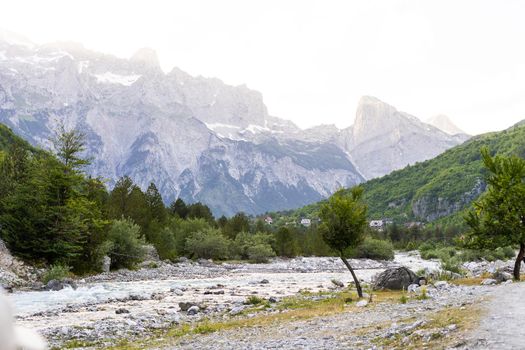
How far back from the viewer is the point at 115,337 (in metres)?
21.3

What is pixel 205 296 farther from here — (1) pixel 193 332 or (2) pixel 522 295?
(2) pixel 522 295

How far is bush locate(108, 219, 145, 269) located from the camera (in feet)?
207

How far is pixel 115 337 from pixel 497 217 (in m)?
28.3

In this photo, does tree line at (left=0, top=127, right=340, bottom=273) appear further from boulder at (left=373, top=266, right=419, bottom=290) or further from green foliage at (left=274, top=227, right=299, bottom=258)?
green foliage at (left=274, top=227, right=299, bottom=258)

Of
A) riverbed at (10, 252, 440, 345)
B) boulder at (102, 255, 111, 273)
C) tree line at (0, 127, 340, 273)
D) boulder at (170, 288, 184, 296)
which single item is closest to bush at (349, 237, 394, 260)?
tree line at (0, 127, 340, 273)

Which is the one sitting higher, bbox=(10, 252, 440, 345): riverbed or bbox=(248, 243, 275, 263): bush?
bbox=(248, 243, 275, 263): bush

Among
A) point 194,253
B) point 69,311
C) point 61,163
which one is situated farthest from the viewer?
point 194,253

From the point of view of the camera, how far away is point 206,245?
317 ft

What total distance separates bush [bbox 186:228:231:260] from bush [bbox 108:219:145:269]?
104 ft

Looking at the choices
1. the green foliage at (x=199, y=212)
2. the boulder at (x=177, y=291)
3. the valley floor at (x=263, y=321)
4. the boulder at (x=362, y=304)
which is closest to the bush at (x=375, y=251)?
the green foliage at (x=199, y=212)

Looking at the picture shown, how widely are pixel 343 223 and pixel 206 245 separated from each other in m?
66.9

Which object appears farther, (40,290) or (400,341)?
(40,290)

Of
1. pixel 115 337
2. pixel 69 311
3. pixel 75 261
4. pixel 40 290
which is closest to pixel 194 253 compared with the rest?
pixel 75 261

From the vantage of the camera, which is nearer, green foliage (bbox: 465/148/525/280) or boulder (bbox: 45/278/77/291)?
green foliage (bbox: 465/148/525/280)
